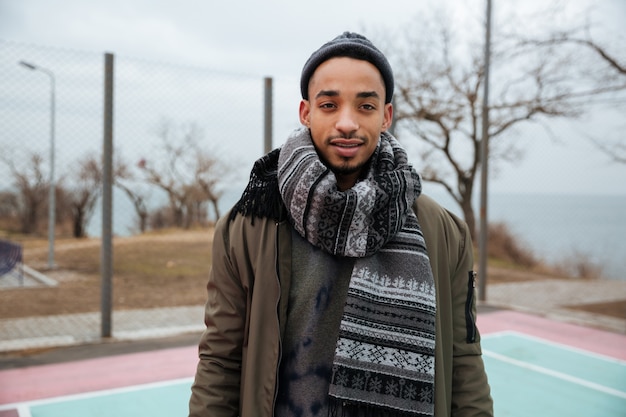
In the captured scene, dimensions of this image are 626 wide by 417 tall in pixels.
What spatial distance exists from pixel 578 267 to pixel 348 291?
35.0 feet

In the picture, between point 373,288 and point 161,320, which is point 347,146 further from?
point 161,320

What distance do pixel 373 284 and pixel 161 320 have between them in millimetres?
5498

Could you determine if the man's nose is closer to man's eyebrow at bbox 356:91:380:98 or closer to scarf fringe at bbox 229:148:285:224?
man's eyebrow at bbox 356:91:380:98

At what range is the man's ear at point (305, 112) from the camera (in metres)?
1.74

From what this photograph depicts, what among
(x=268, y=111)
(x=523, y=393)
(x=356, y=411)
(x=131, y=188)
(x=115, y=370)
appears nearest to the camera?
(x=356, y=411)

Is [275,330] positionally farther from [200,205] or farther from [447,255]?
[200,205]

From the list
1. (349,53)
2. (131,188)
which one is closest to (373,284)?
(349,53)

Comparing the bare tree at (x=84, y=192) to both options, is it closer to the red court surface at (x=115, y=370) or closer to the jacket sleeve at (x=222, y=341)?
the red court surface at (x=115, y=370)

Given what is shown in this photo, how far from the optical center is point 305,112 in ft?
5.77

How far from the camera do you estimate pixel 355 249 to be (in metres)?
1.60

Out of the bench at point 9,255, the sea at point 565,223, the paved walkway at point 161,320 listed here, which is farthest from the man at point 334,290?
the bench at point 9,255

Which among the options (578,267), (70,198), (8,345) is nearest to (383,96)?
(8,345)

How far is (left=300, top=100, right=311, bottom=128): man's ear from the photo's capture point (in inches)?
68.5

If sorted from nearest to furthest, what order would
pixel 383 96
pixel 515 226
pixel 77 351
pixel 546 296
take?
pixel 383 96 → pixel 77 351 → pixel 546 296 → pixel 515 226
